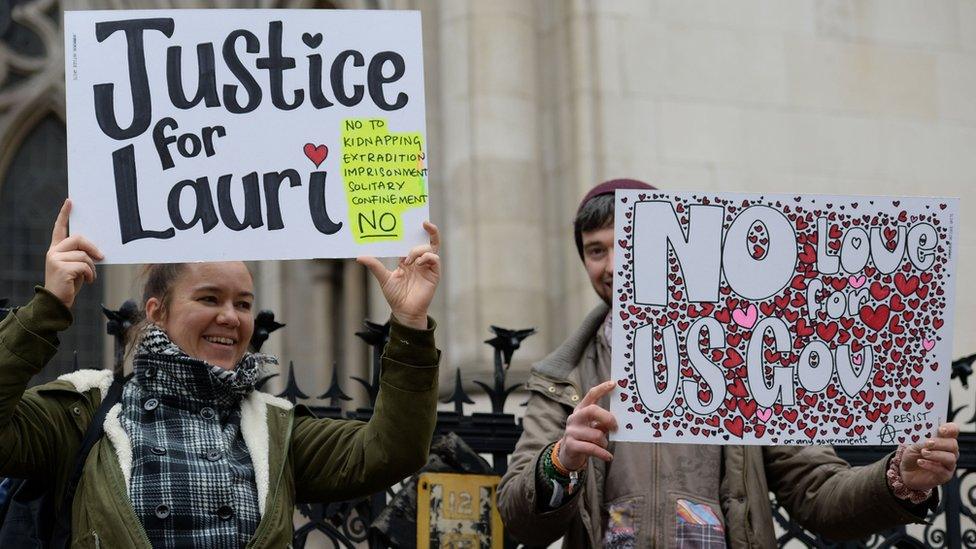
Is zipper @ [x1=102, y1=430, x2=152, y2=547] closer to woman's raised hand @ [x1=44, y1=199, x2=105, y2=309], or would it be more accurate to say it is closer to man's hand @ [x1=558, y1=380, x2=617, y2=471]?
woman's raised hand @ [x1=44, y1=199, x2=105, y2=309]

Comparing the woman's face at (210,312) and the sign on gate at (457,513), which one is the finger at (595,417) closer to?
the woman's face at (210,312)

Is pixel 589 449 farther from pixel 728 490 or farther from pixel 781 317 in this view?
pixel 781 317

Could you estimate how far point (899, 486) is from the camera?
465 cm

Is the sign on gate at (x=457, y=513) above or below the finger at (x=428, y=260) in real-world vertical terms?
below

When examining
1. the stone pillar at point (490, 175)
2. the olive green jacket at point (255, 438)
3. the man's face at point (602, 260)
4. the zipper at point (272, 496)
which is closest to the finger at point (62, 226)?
the olive green jacket at point (255, 438)

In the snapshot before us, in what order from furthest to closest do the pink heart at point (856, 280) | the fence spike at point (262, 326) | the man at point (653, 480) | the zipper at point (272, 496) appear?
the fence spike at point (262, 326) → the pink heart at point (856, 280) → the man at point (653, 480) → the zipper at point (272, 496)

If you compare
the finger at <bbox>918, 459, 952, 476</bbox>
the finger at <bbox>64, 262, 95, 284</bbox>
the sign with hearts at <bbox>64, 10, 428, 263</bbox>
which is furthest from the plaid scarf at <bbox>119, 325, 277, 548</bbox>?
the finger at <bbox>918, 459, 952, 476</bbox>

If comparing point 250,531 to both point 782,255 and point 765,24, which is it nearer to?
point 782,255

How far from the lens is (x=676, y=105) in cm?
1005

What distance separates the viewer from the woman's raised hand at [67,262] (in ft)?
13.5

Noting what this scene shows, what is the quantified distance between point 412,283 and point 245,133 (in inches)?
26.8

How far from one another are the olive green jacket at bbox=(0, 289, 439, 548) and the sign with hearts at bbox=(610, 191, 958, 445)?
0.61 meters

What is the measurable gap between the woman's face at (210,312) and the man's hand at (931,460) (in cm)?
189

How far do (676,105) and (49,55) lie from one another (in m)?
4.47
